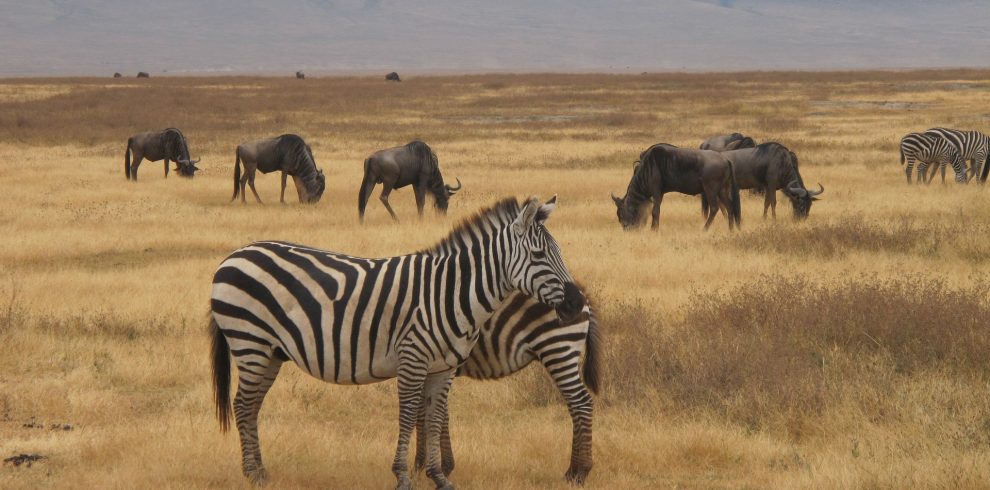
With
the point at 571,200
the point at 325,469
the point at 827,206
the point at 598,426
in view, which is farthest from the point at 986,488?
the point at 571,200

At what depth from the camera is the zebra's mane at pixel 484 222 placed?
652 centimetres

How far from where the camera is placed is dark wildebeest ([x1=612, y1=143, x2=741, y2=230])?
17.9 m

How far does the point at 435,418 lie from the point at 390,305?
73 centimetres

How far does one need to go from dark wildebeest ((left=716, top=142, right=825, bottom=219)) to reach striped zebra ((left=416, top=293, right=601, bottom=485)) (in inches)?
487

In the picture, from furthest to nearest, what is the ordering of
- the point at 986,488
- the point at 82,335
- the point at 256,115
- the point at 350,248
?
the point at 256,115 → the point at 350,248 → the point at 82,335 → the point at 986,488

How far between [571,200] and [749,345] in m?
12.9

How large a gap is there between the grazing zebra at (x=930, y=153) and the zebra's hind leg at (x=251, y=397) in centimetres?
1929

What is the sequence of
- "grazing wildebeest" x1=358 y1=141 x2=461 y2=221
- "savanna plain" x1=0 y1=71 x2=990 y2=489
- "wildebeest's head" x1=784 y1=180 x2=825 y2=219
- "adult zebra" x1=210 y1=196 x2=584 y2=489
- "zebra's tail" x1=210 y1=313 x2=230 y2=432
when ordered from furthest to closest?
1. "grazing wildebeest" x1=358 y1=141 x2=461 y2=221
2. "wildebeest's head" x1=784 y1=180 x2=825 y2=219
3. "savanna plain" x1=0 y1=71 x2=990 y2=489
4. "zebra's tail" x1=210 y1=313 x2=230 y2=432
5. "adult zebra" x1=210 y1=196 x2=584 y2=489

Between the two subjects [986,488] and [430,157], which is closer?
[986,488]

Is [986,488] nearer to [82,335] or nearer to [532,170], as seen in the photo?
[82,335]

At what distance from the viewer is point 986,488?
6.30m

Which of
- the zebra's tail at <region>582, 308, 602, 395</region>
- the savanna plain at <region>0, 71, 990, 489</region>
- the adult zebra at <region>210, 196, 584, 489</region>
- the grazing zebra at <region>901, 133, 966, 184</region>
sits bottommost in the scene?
the savanna plain at <region>0, 71, 990, 489</region>

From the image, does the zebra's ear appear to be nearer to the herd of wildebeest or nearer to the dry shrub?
the herd of wildebeest

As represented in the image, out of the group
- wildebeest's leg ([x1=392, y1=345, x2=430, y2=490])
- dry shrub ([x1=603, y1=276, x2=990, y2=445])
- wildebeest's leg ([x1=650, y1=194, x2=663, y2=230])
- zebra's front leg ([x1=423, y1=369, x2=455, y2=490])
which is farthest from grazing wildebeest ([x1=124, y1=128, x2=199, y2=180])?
wildebeest's leg ([x1=392, y1=345, x2=430, y2=490])
